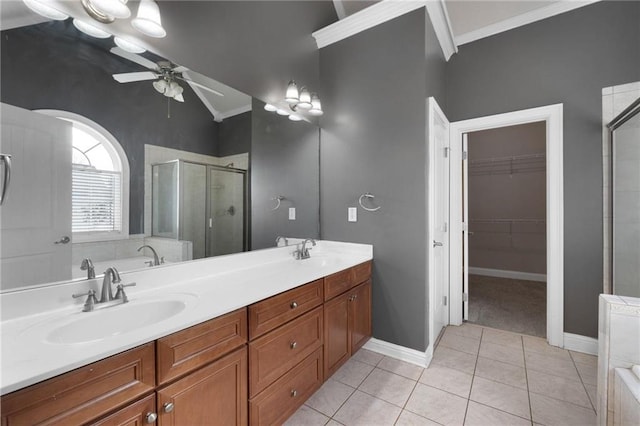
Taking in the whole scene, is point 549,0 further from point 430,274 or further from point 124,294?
point 124,294

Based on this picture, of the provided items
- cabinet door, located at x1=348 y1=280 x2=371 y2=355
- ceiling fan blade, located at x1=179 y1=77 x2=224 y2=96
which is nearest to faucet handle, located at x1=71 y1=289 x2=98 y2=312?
ceiling fan blade, located at x1=179 y1=77 x2=224 y2=96

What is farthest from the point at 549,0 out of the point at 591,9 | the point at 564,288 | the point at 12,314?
the point at 12,314

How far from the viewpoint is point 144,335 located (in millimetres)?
879

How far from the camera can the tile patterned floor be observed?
162 cm

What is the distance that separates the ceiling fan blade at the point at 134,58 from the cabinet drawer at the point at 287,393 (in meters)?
1.75

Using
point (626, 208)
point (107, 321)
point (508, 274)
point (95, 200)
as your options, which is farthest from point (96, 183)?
point (508, 274)

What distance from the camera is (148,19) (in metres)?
1.29

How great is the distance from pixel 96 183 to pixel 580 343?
12.0 ft

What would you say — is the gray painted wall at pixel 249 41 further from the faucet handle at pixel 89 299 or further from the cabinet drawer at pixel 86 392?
the cabinet drawer at pixel 86 392

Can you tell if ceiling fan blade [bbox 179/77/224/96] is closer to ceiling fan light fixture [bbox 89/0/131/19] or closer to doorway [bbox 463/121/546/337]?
ceiling fan light fixture [bbox 89/0/131/19]

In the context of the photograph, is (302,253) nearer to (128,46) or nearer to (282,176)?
(282,176)

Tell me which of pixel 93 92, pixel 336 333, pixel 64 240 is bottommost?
pixel 336 333

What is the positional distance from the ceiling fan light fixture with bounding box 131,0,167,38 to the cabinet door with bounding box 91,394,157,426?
1.58 m

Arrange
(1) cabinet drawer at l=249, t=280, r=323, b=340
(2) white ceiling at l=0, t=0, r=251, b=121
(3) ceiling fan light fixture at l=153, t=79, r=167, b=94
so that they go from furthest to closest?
(3) ceiling fan light fixture at l=153, t=79, r=167, b=94, (1) cabinet drawer at l=249, t=280, r=323, b=340, (2) white ceiling at l=0, t=0, r=251, b=121
